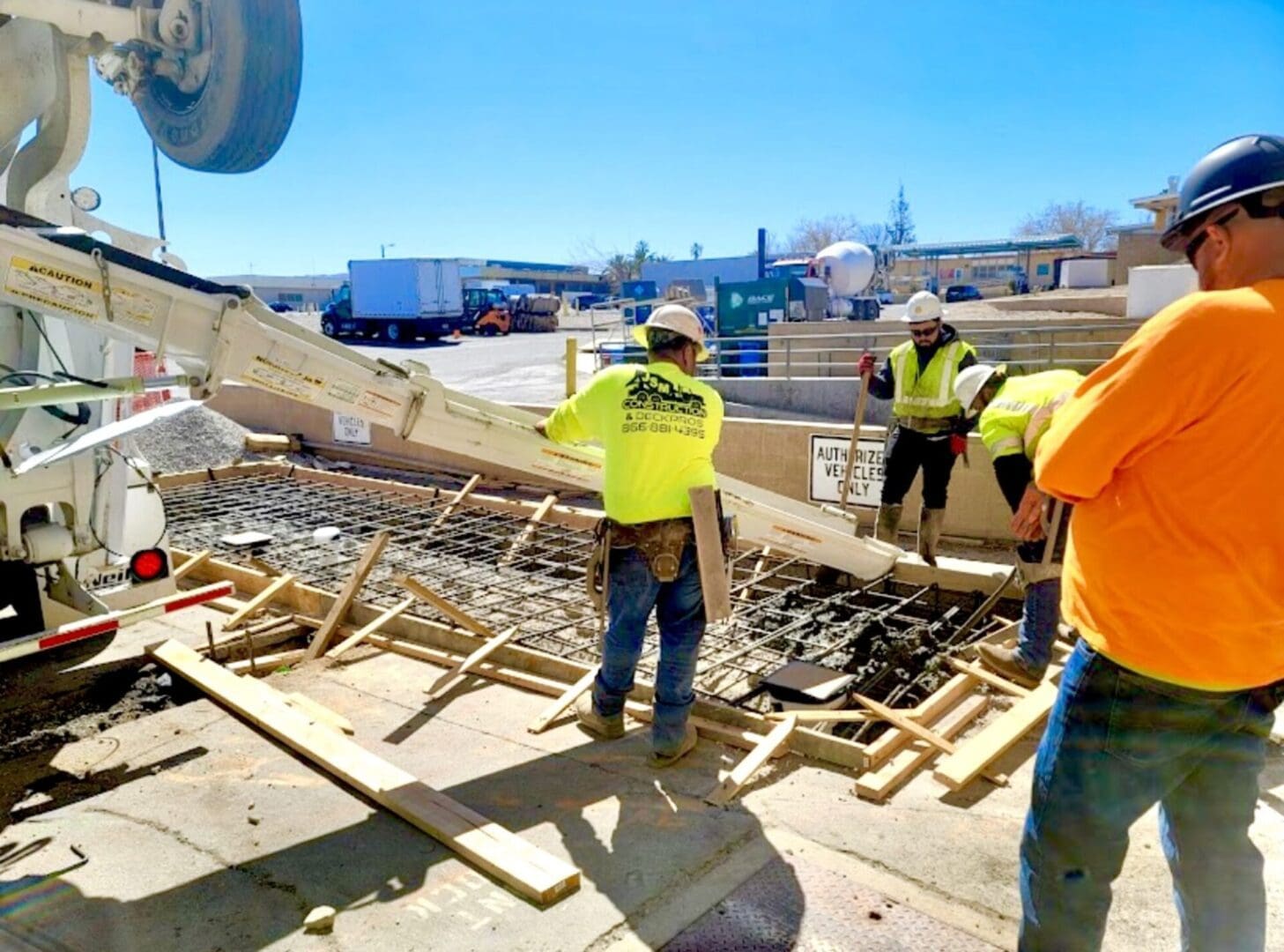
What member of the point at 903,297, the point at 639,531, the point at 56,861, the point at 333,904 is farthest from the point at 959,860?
the point at 903,297

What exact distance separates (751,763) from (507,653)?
1.81 metres

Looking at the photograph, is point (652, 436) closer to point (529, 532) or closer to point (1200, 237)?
point (1200, 237)

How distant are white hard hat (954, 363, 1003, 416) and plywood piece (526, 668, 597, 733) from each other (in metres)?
2.82

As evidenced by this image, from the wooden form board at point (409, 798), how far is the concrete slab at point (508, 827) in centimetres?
6

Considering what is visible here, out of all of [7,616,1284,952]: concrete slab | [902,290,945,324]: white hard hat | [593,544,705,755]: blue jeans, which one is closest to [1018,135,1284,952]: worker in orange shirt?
[7,616,1284,952]: concrete slab

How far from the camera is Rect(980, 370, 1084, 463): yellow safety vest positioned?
14.4 feet

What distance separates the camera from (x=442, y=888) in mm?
3023

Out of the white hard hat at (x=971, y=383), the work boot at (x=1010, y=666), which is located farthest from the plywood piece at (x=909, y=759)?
the white hard hat at (x=971, y=383)

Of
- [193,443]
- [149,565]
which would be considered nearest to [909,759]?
[149,565]

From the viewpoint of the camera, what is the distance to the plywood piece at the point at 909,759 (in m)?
3.57

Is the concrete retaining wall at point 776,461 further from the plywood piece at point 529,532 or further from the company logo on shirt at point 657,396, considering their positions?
the company logo on shirt at point 657,396

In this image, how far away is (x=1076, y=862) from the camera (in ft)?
6.89

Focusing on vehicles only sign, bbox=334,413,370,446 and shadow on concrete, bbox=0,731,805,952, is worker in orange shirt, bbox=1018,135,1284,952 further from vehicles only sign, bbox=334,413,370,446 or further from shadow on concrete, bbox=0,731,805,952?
vehicles only sign, bbox=334,413,370,446

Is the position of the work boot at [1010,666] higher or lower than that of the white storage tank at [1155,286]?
lower
